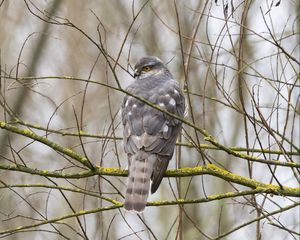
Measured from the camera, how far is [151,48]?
486 inches

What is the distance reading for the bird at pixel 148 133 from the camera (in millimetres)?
5867

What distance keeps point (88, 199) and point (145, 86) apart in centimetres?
511

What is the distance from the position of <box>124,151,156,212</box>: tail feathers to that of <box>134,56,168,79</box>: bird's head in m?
1.62

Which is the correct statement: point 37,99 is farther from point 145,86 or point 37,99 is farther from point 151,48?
point 145,86

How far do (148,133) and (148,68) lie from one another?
4.76 feet

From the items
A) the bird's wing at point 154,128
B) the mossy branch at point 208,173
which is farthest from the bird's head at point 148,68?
the mossy branch at point 208,173

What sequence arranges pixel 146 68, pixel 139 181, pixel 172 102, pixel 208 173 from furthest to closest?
pixel 146 68 → pixel 172 102 → pixel 139 181 → pixel 208 173

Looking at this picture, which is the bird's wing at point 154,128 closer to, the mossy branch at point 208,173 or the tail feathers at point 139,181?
the tail feathers at point 139,181

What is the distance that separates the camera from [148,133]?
6.45 m

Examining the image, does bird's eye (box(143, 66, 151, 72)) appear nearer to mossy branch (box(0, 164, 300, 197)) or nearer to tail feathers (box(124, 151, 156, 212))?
tail feathers (box(124, 151, 156, 212))

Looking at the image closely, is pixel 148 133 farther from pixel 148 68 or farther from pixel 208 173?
pixel 148 68

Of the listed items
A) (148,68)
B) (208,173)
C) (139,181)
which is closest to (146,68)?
(148,68)

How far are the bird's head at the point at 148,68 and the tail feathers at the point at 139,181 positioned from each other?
1.62 meters

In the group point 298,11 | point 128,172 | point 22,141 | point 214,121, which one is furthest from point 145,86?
point 22,141
